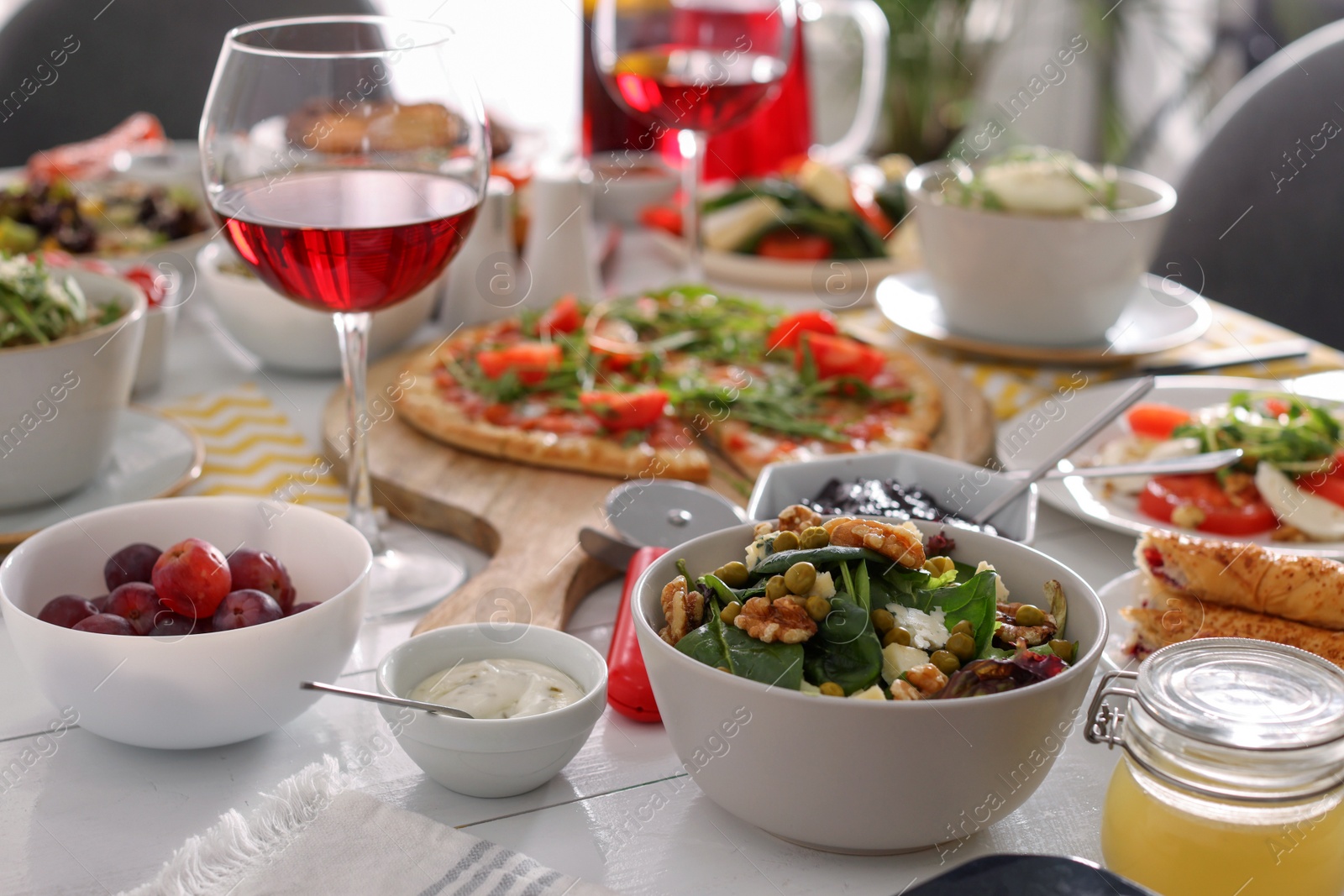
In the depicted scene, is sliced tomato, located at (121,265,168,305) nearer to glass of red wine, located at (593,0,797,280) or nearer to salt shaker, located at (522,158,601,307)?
salt shaker, located at (522,158,601,307)

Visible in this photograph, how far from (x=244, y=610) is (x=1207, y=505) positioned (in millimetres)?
1018

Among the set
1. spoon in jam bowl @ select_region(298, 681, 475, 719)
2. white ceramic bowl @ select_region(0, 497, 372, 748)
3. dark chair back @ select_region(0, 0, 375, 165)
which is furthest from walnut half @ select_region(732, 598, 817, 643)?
dark chair back @ select_region(0, 0, 375, 165)

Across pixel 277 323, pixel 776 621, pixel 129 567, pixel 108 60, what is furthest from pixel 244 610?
pixel 108 60

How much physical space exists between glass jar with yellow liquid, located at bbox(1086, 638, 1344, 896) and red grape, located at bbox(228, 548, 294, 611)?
673 mm

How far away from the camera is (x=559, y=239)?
2.10 meters

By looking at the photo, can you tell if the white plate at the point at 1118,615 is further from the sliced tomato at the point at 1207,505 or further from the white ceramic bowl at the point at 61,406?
the white ceramic bowl at the point at 61,406

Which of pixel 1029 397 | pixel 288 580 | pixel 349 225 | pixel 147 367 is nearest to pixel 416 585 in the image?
pixel 288 580

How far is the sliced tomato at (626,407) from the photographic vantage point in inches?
63.2

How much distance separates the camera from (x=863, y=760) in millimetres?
804

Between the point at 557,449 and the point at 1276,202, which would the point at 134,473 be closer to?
the point at 557,449

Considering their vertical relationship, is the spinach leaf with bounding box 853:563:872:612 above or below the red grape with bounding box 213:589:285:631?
above

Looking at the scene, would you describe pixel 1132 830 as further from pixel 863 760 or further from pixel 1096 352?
pixel 1096 352

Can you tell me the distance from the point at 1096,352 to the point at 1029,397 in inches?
4.7

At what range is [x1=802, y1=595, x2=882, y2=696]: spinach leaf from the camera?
851 millimetres
